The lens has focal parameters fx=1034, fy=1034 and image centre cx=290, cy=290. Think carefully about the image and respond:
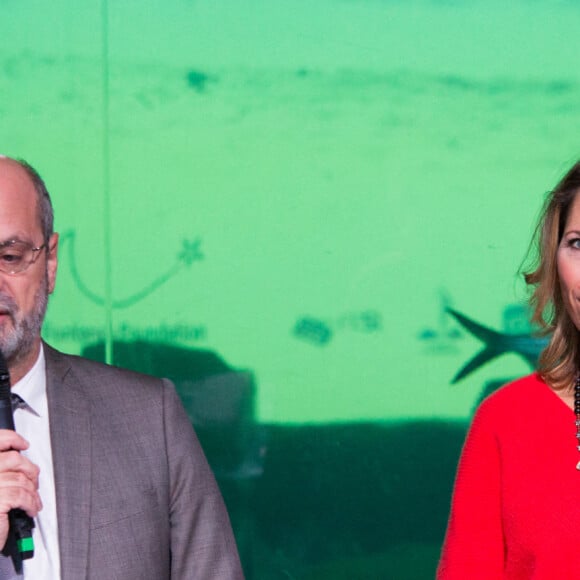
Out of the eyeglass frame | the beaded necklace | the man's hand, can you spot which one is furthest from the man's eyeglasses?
the beaded necklace

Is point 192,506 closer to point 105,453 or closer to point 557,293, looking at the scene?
point 105,453

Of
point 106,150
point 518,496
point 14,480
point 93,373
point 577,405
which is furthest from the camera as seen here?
point 106,150

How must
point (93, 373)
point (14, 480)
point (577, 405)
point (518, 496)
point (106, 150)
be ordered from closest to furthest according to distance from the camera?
point (14, 480)
point (518, 496)
point (577, 405)
point (93, 373)
point (106, 150)

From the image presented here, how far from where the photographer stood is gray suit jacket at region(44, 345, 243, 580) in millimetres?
2135

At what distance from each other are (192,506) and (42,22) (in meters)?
1.93

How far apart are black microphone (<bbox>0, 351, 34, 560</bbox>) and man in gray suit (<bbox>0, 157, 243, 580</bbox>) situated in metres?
0.16

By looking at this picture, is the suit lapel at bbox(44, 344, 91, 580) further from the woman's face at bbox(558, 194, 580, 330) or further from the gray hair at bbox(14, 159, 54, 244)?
the woman's face at bbox(558, 194, 580, 330)

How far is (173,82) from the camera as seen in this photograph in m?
3.49

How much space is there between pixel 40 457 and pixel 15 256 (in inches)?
16.9

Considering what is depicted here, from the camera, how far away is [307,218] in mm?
3535

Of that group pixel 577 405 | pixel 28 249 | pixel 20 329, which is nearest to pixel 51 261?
pixel 28 249

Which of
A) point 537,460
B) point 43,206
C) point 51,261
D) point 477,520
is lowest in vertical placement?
point 477,520

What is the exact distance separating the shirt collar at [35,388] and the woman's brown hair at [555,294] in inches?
42.9

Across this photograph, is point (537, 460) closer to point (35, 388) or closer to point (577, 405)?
point (577, 405)
